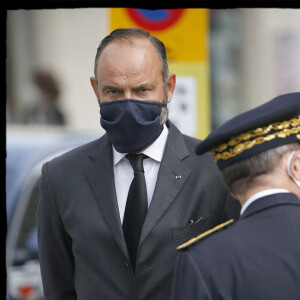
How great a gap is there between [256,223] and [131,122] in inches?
35.0

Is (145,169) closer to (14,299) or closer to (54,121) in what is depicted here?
(14,299)

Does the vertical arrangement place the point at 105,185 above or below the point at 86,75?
below

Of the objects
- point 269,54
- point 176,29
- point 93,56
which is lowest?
point 176,29

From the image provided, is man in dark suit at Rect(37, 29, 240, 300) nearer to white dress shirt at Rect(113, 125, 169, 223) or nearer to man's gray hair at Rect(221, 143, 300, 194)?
white dress shirt at Rect(113, 125, 169, 223)

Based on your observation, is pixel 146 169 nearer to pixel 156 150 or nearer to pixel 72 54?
pixel 156 150

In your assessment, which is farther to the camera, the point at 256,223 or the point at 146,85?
the point at 146,85

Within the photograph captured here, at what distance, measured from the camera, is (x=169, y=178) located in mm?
3035

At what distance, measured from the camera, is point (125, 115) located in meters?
2.98

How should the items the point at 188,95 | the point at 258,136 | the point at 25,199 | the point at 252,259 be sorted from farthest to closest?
the point at 188,95 → the point at 25,199 → the point at 258,136 → the point at 252,259

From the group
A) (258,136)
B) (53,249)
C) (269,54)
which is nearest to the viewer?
(258,136)

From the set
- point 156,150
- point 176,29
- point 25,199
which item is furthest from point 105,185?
point 176,29

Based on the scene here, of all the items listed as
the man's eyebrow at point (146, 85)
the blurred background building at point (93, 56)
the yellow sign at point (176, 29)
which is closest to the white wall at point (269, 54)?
the blurred background building at point (93, 56)

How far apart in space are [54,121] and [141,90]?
5.68 meters

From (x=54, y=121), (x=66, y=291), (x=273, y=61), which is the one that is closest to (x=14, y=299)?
(x=66, y=291)
